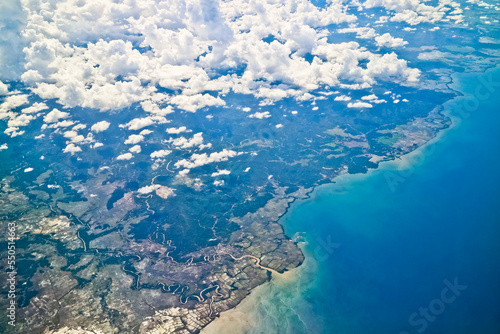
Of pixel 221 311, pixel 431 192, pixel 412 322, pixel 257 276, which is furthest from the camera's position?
pixel 431 192

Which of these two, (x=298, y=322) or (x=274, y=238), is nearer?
(x=298, y=322)

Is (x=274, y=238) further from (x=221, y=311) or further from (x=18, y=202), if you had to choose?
Answer: (x=18, y=202)

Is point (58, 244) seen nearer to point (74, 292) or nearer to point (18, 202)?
point (74, 292)

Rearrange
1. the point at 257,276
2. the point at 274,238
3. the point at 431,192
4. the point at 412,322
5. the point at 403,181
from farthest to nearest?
the point at 403,181, the point at 431,192, the point at 274,238, the point at 257,276, the point at 412,322

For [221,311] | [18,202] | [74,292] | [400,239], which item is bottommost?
[18,202]

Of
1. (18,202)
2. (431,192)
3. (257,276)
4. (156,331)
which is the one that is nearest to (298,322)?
(257,276)

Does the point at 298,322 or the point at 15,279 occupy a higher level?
the point at 298,322

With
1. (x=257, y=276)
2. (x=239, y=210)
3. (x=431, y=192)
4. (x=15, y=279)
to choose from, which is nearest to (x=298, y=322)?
(x=257, y=276)
